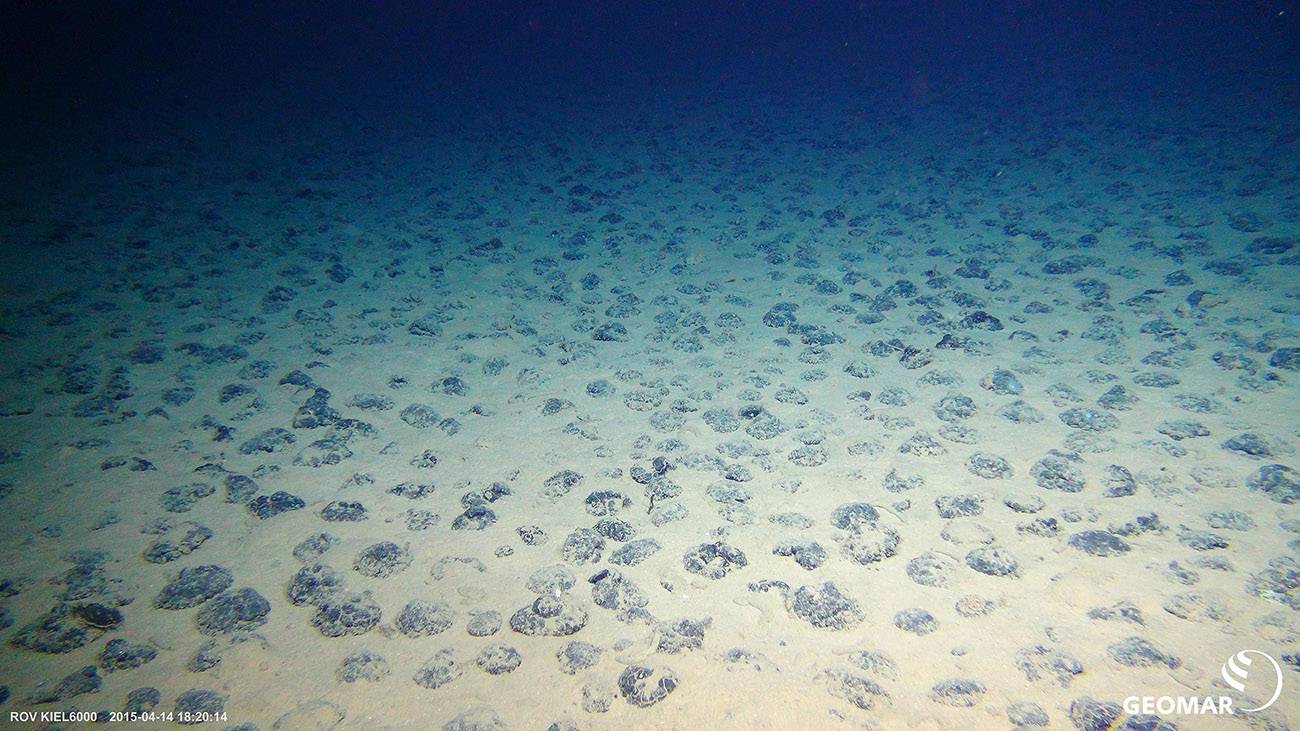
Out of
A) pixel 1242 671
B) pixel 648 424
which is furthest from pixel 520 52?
pixel 1242 671

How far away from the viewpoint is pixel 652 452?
3.65 meters

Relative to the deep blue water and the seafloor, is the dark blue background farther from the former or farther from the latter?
the seafloor

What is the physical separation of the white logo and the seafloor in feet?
0.13

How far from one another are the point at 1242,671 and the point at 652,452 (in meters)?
2.71

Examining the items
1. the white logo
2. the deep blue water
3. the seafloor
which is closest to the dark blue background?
the deep blue water

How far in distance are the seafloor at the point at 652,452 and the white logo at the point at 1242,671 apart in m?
0.04

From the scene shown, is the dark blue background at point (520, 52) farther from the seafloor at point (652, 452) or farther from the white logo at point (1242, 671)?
the white logo at point (1242, 671)

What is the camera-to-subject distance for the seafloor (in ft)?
7.79

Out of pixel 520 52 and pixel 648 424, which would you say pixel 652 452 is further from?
pixel 520 52

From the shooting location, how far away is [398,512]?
3.21 m

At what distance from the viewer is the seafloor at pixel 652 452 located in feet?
7.79

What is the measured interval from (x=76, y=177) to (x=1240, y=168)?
14.8 metres

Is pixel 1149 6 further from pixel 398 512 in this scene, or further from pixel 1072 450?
pixel 398 512

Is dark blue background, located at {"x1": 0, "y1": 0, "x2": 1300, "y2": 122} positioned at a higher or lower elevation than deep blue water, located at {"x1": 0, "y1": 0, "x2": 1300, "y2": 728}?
higher
